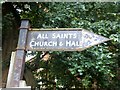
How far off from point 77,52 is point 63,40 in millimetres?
1338

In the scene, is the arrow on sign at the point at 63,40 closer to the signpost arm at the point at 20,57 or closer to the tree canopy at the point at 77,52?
the signpost arm at the point at 20,57

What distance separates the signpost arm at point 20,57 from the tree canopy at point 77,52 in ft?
3.82

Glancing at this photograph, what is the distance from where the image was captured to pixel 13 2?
3887 mm

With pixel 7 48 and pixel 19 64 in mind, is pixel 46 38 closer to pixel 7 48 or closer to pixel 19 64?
pixel 19 64

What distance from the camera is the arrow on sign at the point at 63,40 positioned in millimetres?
2205

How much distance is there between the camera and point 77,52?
3.55 metres

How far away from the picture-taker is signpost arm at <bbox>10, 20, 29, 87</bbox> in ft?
6.78

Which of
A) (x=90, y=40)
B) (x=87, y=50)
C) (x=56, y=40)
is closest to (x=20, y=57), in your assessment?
(x=56, y=40)

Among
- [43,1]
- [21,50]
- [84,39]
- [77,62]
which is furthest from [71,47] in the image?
[43,1]

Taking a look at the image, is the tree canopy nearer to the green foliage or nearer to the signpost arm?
the green foliage

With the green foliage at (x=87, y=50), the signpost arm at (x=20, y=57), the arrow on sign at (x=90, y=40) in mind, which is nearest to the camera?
the signpost arm at (x=20, y=57)

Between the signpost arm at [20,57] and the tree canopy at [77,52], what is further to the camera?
the tree canopy at [77,52]

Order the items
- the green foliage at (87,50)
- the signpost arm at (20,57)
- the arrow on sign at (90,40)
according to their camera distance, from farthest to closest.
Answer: the green foliage at (87,50) < the arrow on sign at (90,40) < the signpost arm at (20,57)

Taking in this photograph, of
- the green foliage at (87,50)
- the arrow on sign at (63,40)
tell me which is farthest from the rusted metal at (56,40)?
the green foliage at (87,50)
